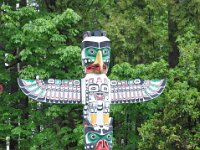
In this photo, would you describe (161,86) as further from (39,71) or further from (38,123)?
(38,123)

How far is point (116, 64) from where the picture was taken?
47.1 ft

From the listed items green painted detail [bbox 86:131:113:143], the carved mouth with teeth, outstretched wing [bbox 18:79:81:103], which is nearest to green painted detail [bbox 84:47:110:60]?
outstretched wing [bbox 18:79:81:103]

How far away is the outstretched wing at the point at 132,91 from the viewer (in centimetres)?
1065

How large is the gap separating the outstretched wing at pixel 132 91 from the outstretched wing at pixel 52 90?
836mm

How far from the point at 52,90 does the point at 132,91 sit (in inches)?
71.6

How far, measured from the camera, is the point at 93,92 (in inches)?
405

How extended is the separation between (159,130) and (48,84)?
2922mm

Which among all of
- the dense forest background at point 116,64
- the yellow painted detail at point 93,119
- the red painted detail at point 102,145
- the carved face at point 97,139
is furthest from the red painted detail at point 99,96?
the dense forest background at point 116,64

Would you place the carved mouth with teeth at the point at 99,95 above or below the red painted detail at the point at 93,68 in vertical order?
below

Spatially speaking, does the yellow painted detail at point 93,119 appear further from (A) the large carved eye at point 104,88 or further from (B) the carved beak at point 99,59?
(B) the carved beak at point 99,59

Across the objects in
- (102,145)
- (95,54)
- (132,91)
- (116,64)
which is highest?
(116,64)

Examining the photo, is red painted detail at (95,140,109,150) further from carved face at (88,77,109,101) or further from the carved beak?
the carved beak

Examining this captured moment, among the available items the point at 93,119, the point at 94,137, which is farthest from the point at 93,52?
the point at 94,137

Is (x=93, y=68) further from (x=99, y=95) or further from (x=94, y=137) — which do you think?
(x=94, y=137)
